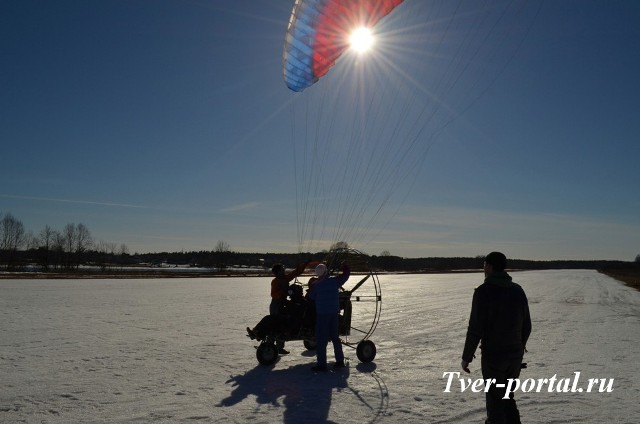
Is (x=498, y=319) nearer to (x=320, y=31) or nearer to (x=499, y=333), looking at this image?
(x=499, y=333)

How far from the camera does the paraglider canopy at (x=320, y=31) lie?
28.1 feet

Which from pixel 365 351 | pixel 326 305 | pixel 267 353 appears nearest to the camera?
pixel 326 305

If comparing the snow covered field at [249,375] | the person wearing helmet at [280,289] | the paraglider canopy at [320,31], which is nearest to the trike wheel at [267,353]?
the snow covered field at [249,375]

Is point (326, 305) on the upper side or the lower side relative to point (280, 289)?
lower

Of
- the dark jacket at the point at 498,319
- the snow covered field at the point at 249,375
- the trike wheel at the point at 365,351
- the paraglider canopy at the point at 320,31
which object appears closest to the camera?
the dark jacket at the point at 498,319

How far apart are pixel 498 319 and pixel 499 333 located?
12 centimetres

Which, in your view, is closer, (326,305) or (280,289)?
(326,305)

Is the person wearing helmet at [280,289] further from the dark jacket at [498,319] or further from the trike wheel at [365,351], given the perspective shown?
the dark jacket at [498,319]

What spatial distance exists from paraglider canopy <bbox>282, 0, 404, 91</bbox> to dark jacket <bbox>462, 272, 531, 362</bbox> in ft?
20.1

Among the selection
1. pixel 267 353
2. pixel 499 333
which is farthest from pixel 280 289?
pixel 499 333

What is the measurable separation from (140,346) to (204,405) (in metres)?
3.93

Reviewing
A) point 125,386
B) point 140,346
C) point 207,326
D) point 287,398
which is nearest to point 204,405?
point 287,398

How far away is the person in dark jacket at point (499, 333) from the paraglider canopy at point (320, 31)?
6140 mm

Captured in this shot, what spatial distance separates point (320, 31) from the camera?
8.95m
